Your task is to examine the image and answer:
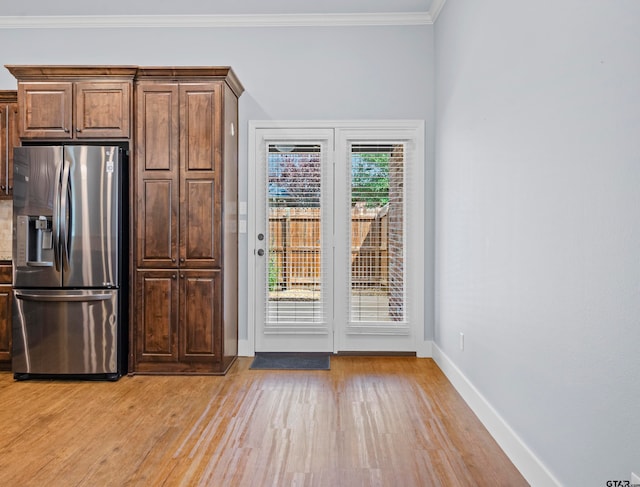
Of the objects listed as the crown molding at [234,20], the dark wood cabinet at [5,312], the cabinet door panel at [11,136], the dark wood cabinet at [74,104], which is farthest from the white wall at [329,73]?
the dark wood cabinet at [5,312]

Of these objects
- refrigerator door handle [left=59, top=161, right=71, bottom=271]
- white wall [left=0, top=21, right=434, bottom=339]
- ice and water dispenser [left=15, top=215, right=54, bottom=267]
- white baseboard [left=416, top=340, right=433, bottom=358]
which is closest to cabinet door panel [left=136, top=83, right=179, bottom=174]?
refrigerator door handle [left=59, top=161, right=71, bottom=271]

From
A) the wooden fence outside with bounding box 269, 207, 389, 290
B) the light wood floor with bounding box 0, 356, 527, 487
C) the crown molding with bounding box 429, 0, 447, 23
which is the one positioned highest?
the crown molding with bounding box 429, 0, 447, 23

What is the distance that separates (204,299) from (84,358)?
3.30 feet

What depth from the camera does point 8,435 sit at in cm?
255

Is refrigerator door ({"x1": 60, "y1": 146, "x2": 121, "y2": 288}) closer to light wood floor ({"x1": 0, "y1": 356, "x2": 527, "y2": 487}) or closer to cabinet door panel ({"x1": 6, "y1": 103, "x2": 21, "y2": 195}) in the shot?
cabinet door panel ({"x1": 6, "y1": 103, "x2": 21, "y2": 195})

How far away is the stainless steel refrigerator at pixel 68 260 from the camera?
344 cm

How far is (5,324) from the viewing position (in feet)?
12.1

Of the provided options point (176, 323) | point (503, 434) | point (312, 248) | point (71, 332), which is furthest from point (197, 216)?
point (503, 434)

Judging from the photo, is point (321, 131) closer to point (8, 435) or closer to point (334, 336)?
point (334, 336)

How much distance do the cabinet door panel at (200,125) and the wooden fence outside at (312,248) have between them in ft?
2.76

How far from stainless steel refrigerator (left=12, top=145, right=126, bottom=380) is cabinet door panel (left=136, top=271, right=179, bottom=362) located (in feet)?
0.59

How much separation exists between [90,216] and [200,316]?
1149mm

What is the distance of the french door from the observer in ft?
13.6

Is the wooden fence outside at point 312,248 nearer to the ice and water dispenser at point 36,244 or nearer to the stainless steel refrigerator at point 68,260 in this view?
the stainless steel refrigerator at point 68,260
